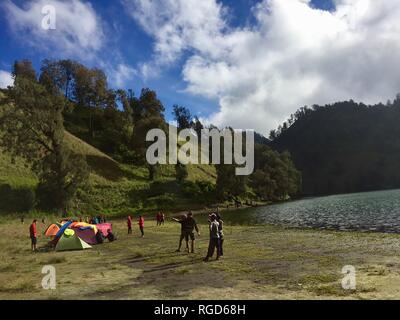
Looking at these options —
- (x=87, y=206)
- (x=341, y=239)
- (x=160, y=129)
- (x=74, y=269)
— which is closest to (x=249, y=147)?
(x=160, y=129)

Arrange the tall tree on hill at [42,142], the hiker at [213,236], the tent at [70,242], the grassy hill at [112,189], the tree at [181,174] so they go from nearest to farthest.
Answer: the hiker at [213,236], the tent at [70,242], the tall tree on hill at [42,142], the grassy hill at [112,189], the tree at [181,174]

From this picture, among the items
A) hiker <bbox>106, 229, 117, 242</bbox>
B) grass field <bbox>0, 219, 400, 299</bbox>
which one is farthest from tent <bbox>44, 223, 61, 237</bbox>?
grass field <bbox>0, 219, 400, 299</bbox>

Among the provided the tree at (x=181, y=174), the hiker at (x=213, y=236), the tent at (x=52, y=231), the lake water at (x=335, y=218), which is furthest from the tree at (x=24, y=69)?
the hiker at (x=213, y=236)

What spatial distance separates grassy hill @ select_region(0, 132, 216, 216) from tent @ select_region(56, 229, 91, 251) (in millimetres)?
38594

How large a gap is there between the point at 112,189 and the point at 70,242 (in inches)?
A: 2455

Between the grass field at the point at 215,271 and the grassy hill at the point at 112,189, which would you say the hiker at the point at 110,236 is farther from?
the grassy hill at the point at 112,189

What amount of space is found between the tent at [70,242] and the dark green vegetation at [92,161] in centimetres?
3862

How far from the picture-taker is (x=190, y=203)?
97.4 metres

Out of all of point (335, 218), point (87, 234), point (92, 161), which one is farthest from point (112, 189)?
point (87, 234)

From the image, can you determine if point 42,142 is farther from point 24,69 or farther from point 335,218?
point 24,69

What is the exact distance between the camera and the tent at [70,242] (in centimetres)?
3083

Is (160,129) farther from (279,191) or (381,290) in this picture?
(381,290)

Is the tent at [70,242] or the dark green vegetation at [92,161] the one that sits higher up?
the dark green vegetation at [92,161]

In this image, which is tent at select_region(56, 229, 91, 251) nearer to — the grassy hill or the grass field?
the grass field
